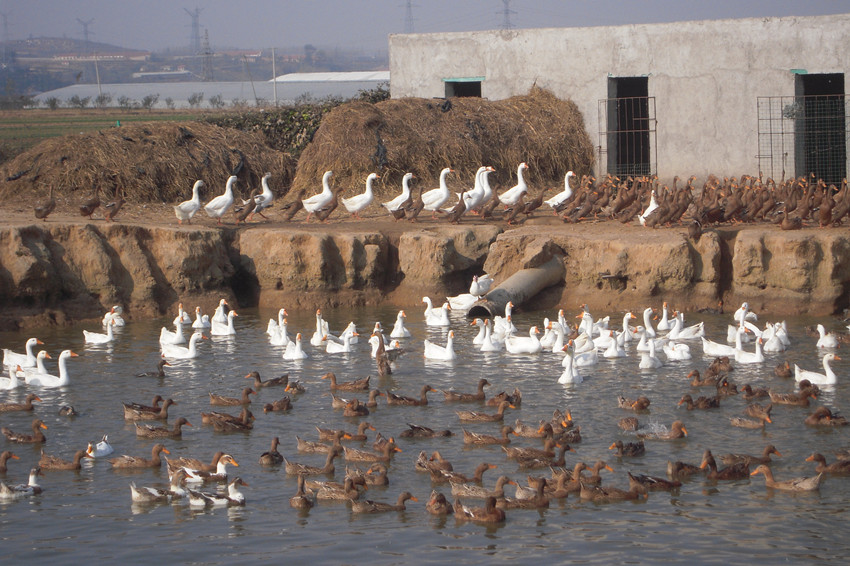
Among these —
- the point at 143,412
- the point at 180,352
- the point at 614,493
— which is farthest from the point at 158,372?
the point at 614,493

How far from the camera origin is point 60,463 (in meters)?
12.1


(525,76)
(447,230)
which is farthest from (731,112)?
(447,230)

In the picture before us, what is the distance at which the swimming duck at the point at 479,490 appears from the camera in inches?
431

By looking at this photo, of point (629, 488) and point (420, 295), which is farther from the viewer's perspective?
point (420, 295)

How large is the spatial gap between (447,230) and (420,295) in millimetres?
1462

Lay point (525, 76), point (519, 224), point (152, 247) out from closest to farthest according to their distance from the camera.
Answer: point (152, 247) < point (519, 224) < point (525, 76)

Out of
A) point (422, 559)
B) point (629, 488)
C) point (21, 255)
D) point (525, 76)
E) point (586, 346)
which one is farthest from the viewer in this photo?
point (525, 76)

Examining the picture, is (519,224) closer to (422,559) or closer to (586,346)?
(586,346)

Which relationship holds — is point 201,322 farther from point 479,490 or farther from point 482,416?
point 479,490

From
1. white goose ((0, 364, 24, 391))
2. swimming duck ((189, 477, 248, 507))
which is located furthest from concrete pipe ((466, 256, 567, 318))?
swimming duck ((189, 477, 248, 507))

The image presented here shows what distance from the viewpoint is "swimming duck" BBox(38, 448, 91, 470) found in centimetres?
1203

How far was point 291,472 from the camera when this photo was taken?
11781mm

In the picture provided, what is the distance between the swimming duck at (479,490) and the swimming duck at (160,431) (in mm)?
3856

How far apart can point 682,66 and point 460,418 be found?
1584cm
